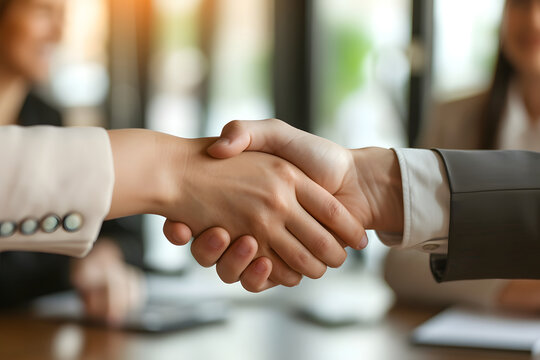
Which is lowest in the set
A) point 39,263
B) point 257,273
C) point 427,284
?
point 39,263

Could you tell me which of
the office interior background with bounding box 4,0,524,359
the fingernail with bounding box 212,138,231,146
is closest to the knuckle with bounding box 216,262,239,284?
the fingernail with bounding box 212,138,231,146

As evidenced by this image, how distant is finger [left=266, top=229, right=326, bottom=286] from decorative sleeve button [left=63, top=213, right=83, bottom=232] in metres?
0.34

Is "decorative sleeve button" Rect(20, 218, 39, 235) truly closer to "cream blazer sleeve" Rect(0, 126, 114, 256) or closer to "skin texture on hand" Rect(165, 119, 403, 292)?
"cream blazer sleeve" Rect(0, 126, 114, 256)

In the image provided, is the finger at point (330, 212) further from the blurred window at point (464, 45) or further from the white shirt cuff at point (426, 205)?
the blurred window at point (464, 45)

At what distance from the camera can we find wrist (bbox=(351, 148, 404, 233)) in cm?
106

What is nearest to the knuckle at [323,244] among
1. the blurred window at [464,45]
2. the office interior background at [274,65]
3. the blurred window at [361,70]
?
the office interior background at [274,65]

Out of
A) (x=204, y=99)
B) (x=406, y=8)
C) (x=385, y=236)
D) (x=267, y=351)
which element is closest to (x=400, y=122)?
(x=406, y=8)

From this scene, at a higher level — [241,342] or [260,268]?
[260,268]

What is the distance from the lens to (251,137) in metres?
1.07

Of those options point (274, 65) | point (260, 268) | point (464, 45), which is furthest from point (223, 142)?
point (274, 65)

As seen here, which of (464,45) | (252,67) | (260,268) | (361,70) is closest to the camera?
(260,268)

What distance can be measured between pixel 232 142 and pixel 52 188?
0.31 metres

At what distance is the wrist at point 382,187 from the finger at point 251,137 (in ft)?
0.46

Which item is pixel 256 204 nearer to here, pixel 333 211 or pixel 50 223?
pixel 333 211
